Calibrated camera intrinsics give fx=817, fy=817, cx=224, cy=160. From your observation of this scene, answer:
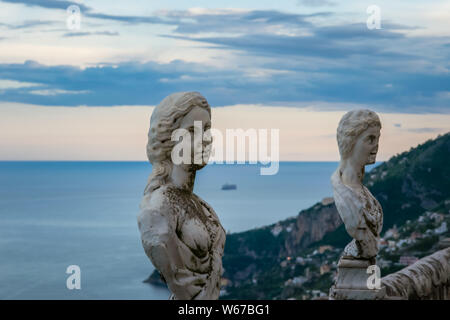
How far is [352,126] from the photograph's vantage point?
9531mm

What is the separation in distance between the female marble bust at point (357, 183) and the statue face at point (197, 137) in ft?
10.4

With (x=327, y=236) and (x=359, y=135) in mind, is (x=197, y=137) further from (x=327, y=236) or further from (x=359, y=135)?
(x=327, y=236)

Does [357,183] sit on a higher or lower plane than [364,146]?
lower

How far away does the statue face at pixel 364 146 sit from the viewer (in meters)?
9.56

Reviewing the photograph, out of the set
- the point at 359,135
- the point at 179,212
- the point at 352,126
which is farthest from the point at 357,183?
the point at 179,212

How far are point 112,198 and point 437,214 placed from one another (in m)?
48.9

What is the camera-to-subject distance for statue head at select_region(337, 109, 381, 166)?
9.53m

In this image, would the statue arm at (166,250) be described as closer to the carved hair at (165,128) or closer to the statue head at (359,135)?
the carved hair at (165,128)

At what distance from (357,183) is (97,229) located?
52863 mm

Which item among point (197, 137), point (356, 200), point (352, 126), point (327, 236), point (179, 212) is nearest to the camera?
point (179, 212)

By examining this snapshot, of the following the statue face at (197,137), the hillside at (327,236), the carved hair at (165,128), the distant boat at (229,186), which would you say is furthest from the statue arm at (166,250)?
the distant boat at (229,186)

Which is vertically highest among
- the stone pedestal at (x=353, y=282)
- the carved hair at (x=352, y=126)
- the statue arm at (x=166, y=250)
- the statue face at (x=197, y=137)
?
the carved hair at (x=352, y=126)

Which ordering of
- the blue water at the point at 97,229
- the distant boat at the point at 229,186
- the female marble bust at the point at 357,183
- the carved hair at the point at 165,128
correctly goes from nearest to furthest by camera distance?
the carved hair at the point at 165,128 → the female marble bust at the point at 357,183 → the blue water at the point at 97,229 → the distant boat at the point at 229,186

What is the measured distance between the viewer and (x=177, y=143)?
21.7 feet
